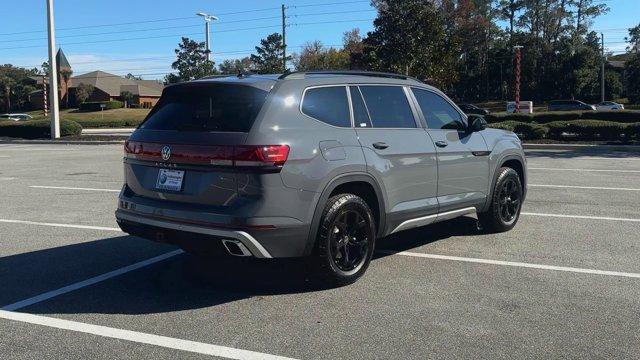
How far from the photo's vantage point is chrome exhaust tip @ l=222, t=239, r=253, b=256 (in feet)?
14.7

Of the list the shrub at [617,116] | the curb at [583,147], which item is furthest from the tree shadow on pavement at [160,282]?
the shrub at [617,116]

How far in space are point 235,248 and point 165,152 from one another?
3.38 ft

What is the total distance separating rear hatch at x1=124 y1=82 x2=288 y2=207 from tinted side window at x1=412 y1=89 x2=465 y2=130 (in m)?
2.07

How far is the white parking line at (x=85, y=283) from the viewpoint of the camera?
4.73 meters

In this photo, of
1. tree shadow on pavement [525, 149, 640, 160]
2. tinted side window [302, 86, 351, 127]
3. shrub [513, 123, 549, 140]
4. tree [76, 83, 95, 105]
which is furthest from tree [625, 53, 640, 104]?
tree [76, 83, 95, 105]

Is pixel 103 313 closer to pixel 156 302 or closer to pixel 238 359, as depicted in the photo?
pixel 156 302

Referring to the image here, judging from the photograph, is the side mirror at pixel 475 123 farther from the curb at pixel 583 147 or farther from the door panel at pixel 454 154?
the curb at pixel 583 147

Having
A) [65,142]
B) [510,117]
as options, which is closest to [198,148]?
[510,117]

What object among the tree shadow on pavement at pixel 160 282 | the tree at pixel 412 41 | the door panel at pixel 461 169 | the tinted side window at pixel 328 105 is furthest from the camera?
the tree at pixel 412 41

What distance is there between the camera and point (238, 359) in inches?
146

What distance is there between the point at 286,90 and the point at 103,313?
7.33ft

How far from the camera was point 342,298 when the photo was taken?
485cm

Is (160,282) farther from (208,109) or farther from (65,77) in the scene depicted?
(65,77)

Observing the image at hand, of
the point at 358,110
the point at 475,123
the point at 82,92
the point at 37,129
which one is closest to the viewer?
the point at 358,110
